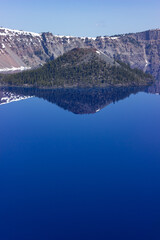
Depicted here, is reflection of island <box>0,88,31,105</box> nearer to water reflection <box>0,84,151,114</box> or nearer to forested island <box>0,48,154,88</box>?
water reflection <box>0,84,151,114</box>

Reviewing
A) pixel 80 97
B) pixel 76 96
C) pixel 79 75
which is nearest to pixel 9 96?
pixel 76 96

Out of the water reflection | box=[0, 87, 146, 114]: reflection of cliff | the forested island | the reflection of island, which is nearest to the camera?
box=[0, 87, 146, 114]: reflection of cliff

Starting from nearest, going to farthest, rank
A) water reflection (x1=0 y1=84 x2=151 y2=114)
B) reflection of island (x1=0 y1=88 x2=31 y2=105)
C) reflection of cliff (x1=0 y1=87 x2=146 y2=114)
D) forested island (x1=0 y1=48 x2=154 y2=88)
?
1. reflection of cliff (x1=0 y1=87 x2=146 y2=114)
2. water reflection (x1=0 y1=84 x2=151 y2=114)
3. reflection of island (x1=0 y1=88 x2=31 y2=105)
4. forested island (x1=0 y1=48 x2=154 y2=88)

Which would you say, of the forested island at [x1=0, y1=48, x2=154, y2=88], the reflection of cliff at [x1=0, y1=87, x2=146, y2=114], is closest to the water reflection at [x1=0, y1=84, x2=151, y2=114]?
the reflection of cliff at [x1=0, y1=87, x2=146, y2=114]

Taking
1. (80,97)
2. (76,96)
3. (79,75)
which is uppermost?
(79,75)

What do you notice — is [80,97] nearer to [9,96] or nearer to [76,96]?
[76,96]

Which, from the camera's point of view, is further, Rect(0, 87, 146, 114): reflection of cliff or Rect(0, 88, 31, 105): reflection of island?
Rect(0, 88, 31, 105): reflection of island

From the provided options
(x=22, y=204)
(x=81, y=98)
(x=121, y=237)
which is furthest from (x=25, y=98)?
(x=121, y=237)
